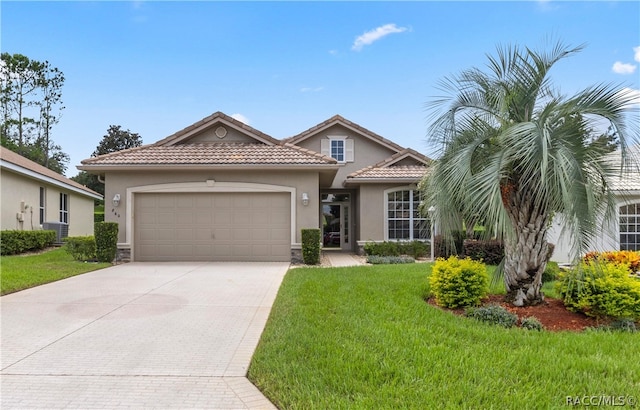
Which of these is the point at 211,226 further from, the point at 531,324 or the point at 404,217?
the point at 531,324

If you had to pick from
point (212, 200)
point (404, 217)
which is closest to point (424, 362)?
point (212, 200)

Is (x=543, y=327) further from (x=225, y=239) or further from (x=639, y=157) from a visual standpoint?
(x=225, y=239)

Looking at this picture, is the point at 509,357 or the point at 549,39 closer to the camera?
the point at 509,357

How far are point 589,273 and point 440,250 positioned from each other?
8565 millimetres

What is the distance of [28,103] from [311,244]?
36425 millimetres

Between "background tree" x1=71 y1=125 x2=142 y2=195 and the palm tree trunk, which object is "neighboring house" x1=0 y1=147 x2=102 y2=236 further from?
"background tree" x1=71 y1=125 x2=142 y2=195

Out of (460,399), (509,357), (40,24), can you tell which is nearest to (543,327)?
(509,357)

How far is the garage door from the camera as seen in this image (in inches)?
527

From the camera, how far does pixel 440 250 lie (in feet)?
46.1

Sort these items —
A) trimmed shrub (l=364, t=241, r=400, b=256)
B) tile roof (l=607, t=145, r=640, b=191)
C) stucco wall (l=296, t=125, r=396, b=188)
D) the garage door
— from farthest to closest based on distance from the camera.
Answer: stucco wall (l=296, t=125, r=396, b=188), trimmed shrub (l=364, t=241, r=400, b=256), the garage door, tile roof (l=607, t=145, r=640, b=191)

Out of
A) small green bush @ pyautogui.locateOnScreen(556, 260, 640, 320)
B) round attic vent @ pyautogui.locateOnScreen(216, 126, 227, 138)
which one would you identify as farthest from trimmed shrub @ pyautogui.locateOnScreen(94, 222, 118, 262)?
small green bush @ pyautogui.locateOnScreen(556, 260, 640, 320)

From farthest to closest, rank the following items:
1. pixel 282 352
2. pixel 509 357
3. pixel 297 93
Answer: pixel 297 93
pixel 282 352
pixel 509 357

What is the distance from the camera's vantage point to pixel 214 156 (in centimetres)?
1334

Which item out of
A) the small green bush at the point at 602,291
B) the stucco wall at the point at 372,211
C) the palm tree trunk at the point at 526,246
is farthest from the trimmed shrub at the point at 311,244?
the small green bush at the point at 602,291
